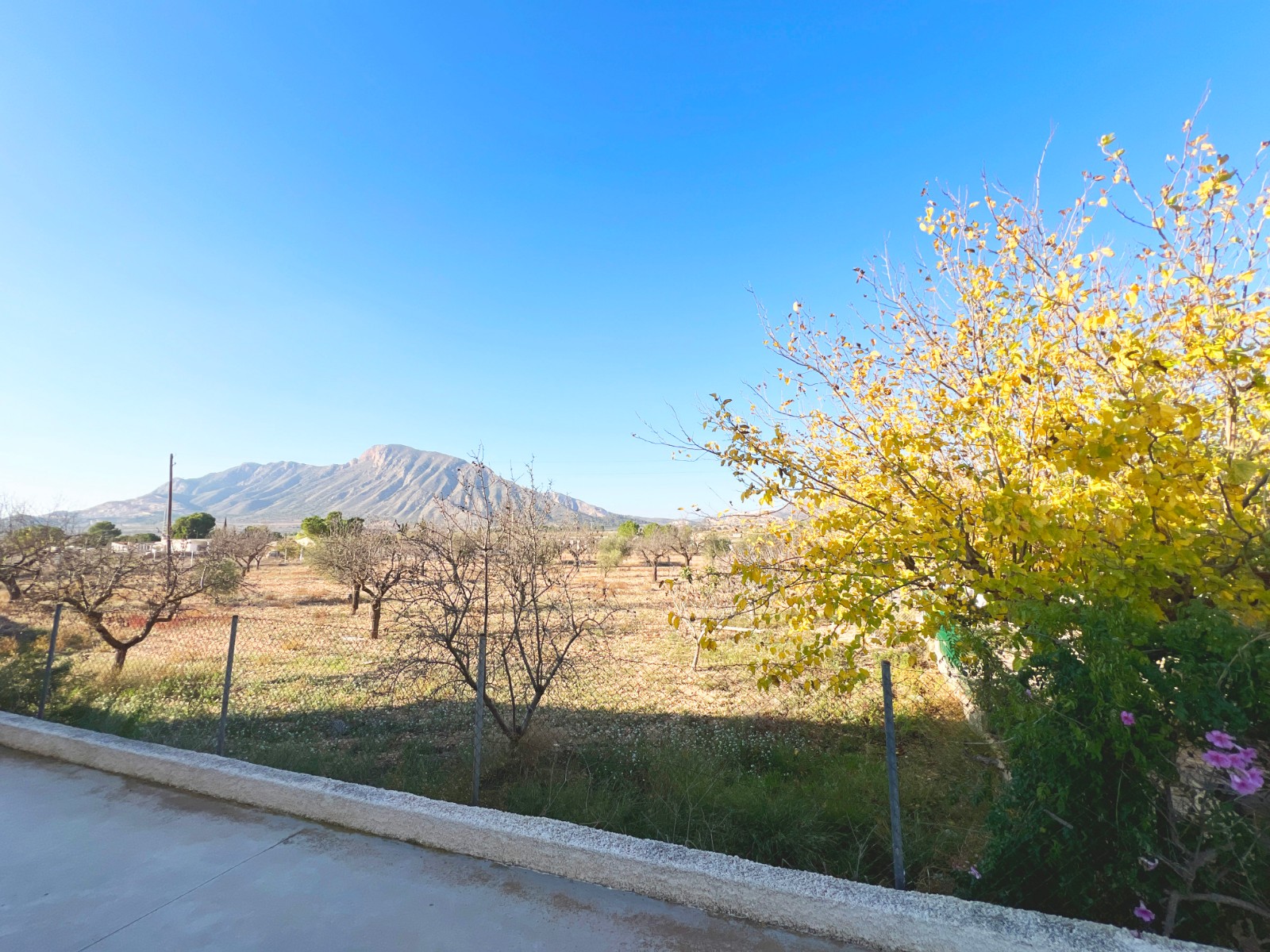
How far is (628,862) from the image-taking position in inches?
112

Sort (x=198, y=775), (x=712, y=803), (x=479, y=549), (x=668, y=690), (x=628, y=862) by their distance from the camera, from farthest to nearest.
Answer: (x=668, y=690), (x=479, y=549), (x=712, y=803), (x=198, y=775), (x=628, y=862)

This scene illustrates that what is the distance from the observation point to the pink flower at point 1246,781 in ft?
6.06

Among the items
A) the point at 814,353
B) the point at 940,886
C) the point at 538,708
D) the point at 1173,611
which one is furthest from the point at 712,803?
the point at 538,708

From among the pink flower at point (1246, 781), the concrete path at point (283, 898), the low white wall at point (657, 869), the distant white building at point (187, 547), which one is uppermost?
the distant white building at point (187, 547)

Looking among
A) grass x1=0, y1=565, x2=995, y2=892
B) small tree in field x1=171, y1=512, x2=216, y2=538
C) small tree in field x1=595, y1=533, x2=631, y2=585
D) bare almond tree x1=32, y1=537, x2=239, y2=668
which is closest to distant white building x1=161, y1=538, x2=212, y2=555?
bare almond tree x1=32, y1=537, x2=239, y2=668

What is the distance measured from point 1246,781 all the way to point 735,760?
4851 millimetres

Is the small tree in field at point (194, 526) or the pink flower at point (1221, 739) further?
the small tree in field at point (194, 526)

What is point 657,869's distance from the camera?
9.13ft

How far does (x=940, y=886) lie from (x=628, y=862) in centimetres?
183

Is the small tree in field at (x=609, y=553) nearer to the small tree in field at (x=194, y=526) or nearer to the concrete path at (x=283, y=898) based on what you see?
the concrete path at (x=283, y=898)

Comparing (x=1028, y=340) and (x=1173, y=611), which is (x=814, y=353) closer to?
(x=1028, y=340)

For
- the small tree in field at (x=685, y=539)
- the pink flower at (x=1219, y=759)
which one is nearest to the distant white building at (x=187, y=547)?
the pink flower at (x=1219, y=759)

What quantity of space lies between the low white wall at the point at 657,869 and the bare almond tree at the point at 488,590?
177 cm

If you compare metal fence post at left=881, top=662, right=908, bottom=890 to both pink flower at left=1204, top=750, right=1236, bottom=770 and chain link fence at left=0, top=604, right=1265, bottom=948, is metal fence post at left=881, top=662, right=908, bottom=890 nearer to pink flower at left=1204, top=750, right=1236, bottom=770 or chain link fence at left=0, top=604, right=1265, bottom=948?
chain link fence at left=0, top=604, right=1265, bottom=948
